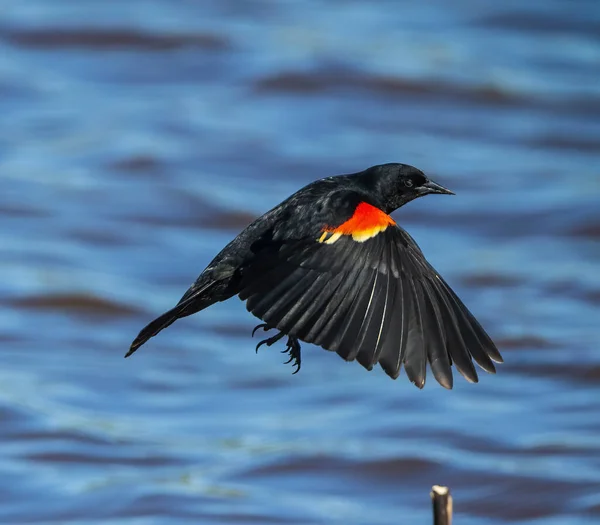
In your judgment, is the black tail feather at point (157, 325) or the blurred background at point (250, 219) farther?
the blurred background at point (250, 219)

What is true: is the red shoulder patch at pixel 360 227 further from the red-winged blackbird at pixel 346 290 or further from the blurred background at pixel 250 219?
the blurred background at pixel 250 219

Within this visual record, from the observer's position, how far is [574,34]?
15.7 m

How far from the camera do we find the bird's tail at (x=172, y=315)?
457cm

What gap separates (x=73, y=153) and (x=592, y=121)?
5.55m

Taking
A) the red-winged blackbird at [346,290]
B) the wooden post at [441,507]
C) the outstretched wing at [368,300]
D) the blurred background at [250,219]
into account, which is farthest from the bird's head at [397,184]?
the blurred background at [250,219]

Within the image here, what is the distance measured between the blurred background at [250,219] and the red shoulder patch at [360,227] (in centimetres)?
317

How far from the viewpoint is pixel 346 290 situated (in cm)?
460

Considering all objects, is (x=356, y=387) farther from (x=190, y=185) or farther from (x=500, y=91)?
(x=500, y=91)

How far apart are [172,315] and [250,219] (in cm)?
711

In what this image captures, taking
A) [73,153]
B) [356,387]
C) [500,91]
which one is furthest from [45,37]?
[356,387]

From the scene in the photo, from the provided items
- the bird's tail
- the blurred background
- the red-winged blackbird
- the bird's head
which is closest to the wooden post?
the red-winged blackbird

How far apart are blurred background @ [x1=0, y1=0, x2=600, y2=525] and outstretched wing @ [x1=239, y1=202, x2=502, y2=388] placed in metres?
3.16

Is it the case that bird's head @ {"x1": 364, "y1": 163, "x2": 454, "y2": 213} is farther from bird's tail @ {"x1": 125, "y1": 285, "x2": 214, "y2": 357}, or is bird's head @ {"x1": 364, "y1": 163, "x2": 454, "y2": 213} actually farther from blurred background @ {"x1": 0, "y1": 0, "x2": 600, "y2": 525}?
blurred background @ {"x1": 0, "y1": 0, "x2": 600, "y2": 525}

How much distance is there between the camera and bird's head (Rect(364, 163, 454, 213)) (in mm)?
5246
